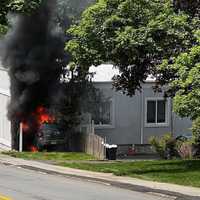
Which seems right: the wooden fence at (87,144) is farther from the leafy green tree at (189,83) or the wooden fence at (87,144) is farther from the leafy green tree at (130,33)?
the leafy green tree at (189,83)

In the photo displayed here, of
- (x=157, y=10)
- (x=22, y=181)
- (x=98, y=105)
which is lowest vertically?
(x=22, y=181)

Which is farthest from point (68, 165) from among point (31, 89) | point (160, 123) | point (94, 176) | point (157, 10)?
point (160, 123)

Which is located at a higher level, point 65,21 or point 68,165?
point 65,21

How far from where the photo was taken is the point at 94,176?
21125 mm

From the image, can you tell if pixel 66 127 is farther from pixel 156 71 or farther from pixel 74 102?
pixel 156 71

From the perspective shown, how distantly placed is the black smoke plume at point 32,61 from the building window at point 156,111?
5408mm

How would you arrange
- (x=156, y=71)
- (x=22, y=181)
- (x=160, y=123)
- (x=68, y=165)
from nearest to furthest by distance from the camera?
(x=22, y=181)
(x=156, y=71)
(x=68, y=165)
(x=160, y=123)

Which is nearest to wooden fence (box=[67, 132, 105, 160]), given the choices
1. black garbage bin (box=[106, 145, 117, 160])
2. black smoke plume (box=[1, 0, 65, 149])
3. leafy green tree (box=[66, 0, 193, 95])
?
black garbage bin (box=[106, 145, 117, 160])

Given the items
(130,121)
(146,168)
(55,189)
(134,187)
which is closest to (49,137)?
(130,121)

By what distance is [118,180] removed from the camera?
19906 mm

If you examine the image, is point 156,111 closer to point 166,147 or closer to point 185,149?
point 166,147

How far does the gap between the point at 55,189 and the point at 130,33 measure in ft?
18.6

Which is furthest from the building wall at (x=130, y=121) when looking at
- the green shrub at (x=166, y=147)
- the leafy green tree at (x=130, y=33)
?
the leafy green tree at (x=130, y=33)

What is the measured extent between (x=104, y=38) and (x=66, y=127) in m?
13.2
